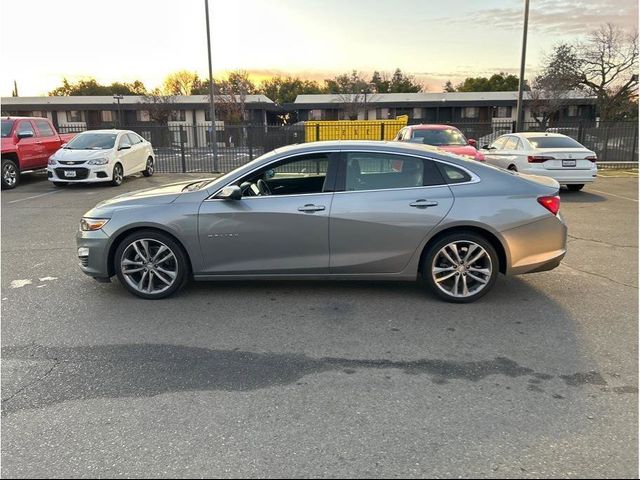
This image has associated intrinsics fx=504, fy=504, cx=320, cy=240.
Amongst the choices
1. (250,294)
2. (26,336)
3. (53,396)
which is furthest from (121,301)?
(53,396)

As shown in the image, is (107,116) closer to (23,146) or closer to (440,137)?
(23,146)

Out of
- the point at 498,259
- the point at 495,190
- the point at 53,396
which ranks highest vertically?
the point at 495,190

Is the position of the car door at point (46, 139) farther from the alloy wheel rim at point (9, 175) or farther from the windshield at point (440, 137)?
the windshield at point (440, 137)

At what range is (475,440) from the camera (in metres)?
2.80

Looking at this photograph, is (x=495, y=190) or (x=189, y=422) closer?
(x=189, y=422)

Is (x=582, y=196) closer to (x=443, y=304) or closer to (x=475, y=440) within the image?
(x=443, y=304)

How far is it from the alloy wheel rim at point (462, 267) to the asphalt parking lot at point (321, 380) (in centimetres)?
20

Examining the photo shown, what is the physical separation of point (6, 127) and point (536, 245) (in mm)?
14652

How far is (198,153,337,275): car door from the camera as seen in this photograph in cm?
485

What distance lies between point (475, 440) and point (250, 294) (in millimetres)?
2967

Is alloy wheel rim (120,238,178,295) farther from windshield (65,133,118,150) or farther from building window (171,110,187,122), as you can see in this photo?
building window (171,110,187,122)

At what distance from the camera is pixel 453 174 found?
16.2ft

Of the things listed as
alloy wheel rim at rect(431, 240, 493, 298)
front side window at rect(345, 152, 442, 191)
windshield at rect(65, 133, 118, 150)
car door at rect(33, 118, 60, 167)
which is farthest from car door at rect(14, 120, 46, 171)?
alloy wheel rim at rect(431, 240, 493, 298)

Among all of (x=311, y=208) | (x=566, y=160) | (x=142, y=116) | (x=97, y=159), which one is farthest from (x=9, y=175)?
(x=142, y=116)
